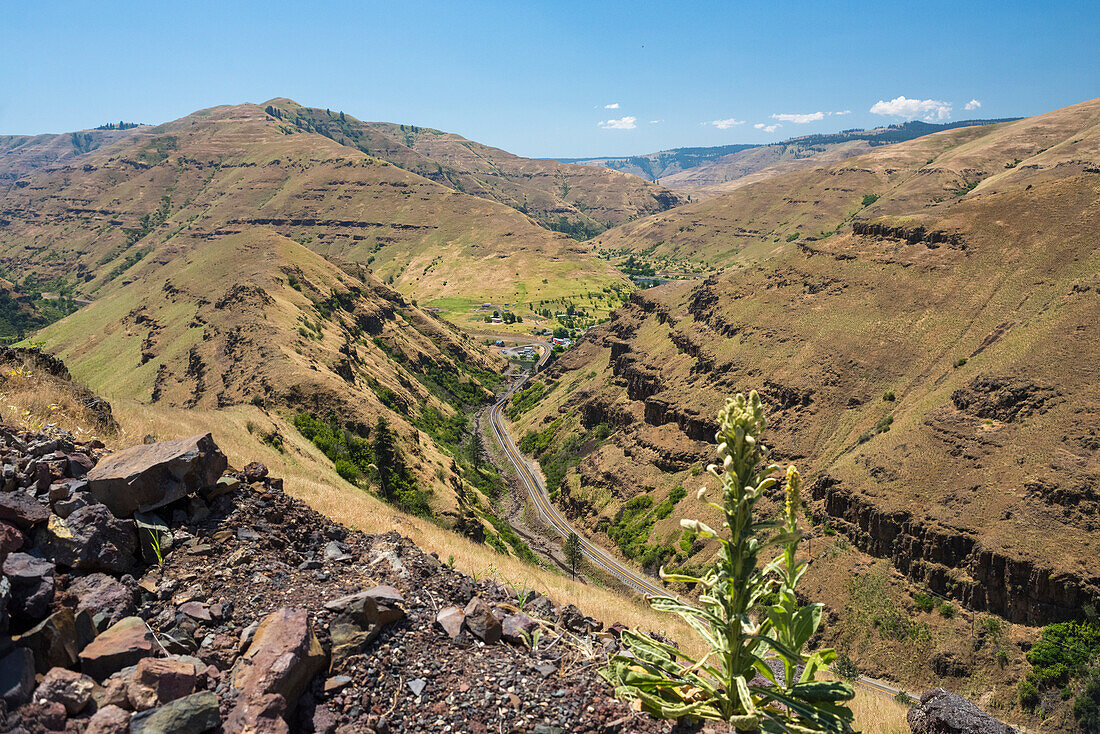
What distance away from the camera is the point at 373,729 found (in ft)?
20.2

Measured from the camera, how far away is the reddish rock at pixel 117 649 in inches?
233

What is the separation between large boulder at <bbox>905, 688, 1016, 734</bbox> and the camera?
9016 millimetres

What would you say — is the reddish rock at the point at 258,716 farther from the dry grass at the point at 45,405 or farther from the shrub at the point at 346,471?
the shrub at the point at 346,471

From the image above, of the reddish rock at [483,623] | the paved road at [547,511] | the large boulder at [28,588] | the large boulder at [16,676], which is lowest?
the paved road at [547,511]

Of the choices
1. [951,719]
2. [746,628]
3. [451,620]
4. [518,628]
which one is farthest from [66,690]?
[951,719]

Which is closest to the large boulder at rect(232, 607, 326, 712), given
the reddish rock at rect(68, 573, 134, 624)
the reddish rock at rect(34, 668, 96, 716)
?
the reddish rock at rect(34, 668, 96, 716)

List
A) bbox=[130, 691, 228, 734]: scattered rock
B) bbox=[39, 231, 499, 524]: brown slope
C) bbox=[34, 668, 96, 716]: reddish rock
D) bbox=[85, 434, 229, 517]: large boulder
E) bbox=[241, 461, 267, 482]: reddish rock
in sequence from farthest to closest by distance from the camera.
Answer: bbox=[39, 231, 499, 524]: brown slope → bbox=[241, 461, 267, 482]: reddish rock → bbox=[85, 434, 229, 517]: large boulder → bbox=[130, 691, 228, 734]: scattered rock → bbox=[34, 668, 96, 716]: reddish rock

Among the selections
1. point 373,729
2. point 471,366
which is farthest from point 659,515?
point 471,366

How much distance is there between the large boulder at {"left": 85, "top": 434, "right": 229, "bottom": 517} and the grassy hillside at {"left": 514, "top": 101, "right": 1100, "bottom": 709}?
1864 inches

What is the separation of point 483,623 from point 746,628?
375 centimetres

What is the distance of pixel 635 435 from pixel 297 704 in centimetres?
7770

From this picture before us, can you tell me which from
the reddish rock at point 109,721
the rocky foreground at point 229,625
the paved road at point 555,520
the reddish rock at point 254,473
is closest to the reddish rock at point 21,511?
the rocky foreground at point 229,625

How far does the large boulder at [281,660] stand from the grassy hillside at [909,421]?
155 ft

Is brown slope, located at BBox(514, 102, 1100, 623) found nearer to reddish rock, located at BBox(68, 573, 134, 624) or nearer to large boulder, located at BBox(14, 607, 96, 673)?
reddish rock, located at BBox(68, 573, 134, 624)
